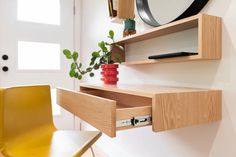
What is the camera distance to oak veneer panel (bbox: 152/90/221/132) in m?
0.79

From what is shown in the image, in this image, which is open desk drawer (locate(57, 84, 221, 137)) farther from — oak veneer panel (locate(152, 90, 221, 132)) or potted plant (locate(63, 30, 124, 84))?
potted plant (locate(63, 30, 124, 84))

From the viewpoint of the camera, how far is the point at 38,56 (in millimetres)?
2402

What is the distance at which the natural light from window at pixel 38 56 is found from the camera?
2340mm

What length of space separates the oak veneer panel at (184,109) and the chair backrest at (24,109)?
95 centimetres

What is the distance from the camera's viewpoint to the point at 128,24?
143cm

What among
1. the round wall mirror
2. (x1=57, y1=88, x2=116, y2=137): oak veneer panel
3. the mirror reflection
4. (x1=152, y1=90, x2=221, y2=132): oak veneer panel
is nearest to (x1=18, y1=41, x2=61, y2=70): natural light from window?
(x1=57, y1=88, x2=116, y2=137): oak veneer panel

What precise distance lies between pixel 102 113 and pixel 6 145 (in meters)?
0.75

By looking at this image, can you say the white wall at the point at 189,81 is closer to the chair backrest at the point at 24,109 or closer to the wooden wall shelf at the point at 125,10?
the wooden wall shelf at the point at 125,10

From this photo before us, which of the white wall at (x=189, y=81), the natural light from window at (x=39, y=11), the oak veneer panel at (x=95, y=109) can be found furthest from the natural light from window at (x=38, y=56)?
the oak veneer panel at (x=95, y=109)

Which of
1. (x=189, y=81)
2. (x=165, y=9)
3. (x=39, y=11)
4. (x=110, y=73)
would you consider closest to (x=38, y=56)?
(x=39, y=11)

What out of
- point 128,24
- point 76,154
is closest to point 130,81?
point 128,24

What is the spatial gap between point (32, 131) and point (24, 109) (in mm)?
163

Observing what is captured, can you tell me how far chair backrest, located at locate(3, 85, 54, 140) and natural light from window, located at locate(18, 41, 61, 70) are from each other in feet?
3.36

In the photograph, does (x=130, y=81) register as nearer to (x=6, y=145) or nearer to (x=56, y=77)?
(x=6, y=145)
